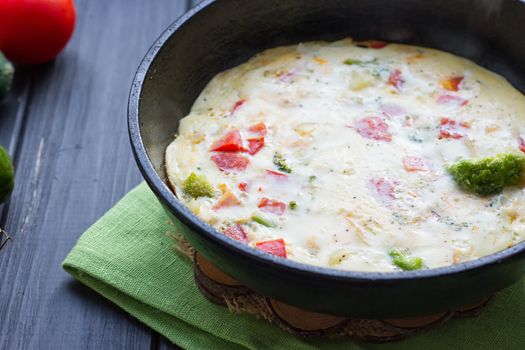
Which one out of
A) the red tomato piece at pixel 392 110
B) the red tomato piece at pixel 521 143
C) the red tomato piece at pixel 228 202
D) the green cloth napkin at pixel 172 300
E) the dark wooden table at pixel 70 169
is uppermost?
the red tomato piece at pixel 521 143

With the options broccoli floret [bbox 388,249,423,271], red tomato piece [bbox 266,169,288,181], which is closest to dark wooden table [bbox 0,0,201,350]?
red tomato piece [bbox 266,169,288,181]

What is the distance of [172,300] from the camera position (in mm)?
3027

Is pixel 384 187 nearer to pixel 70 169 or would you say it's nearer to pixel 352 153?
pixel 352 153

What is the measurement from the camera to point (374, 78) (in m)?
3.50

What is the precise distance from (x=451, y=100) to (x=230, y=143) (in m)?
1.00

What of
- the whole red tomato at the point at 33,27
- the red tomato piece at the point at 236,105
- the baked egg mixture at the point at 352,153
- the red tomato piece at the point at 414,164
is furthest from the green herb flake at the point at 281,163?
the whole red tomato at the point at 33,27

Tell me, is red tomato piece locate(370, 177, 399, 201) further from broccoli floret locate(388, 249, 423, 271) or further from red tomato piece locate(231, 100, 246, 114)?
red tomato piece locate(231, 100, 246, 114)

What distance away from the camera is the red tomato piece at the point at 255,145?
3.16 meters

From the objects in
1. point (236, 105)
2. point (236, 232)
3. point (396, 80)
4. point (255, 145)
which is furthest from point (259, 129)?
point (396, 80)

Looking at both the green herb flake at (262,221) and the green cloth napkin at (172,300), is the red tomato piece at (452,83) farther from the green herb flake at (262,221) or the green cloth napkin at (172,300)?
the green herb flake at (262,221)

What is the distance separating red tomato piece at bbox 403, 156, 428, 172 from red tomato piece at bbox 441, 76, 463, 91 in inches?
20.7

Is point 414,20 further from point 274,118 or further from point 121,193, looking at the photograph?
point 121,193

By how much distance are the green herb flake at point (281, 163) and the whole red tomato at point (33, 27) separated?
174 centimetres

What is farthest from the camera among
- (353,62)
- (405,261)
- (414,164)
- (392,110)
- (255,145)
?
(353,62)
